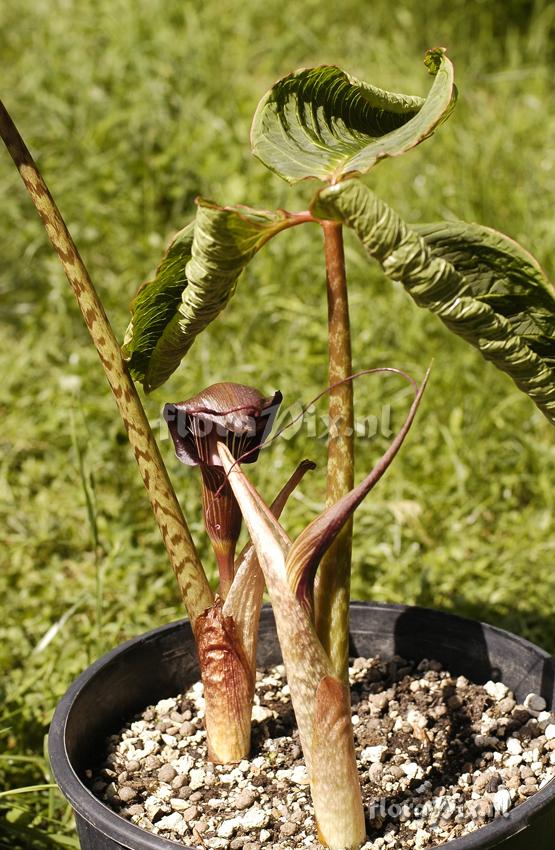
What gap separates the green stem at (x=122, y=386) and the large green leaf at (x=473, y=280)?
1.02 ft

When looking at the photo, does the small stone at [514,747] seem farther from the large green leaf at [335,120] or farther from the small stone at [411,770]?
the large green leaf at [335,120]

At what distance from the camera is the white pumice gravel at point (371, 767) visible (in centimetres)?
A: 108

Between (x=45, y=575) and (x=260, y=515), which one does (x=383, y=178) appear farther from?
(x=260, y=515)

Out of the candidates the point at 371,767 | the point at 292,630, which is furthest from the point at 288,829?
the point at 292,630

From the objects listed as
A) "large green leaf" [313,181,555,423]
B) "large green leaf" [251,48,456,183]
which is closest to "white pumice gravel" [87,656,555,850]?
"large green leaf" [313,181,555,423]

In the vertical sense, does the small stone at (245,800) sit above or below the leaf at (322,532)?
below

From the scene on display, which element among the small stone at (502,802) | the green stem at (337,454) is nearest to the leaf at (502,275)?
the green stem at (337,454)

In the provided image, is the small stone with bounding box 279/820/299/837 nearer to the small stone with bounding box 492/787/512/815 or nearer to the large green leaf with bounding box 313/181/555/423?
the small stone with bounding box 492/787/512/815

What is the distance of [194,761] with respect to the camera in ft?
4.03

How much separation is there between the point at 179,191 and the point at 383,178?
65 centimetres

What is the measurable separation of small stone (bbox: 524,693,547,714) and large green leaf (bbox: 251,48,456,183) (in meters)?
0.72

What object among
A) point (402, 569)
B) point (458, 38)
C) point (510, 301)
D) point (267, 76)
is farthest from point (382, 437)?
point (458, 38)

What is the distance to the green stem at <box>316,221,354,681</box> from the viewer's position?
97 centimetres

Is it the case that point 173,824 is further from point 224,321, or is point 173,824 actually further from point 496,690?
point 224,321
